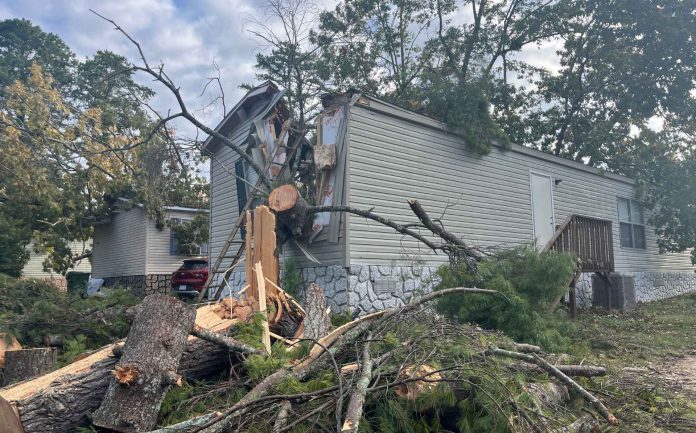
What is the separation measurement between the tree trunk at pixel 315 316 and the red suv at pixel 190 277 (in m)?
10.8

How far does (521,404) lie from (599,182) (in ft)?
45.7

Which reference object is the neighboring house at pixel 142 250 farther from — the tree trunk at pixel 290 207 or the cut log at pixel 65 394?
the cut log at pixel 65 394

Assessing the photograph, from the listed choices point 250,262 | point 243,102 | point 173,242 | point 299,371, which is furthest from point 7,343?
point 173,242

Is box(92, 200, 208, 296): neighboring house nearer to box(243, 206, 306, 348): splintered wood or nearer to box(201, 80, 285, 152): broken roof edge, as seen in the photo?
box(201, 80, 285, 152): broken roof edge

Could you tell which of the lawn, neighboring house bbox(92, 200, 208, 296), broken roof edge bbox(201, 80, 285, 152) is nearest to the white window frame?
the lawn

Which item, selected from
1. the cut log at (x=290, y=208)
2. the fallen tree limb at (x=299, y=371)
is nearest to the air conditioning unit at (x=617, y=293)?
the cut log at (x=290, y=208)

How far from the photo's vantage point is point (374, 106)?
9891 mm

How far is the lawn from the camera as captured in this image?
414 centimetres

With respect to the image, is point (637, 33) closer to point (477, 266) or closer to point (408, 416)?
point (477, 266)

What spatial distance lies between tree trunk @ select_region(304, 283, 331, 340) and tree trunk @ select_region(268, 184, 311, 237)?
3.42m

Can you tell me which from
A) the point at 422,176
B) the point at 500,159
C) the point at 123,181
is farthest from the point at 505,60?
the point at 123,181

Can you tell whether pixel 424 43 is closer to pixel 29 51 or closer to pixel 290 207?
pixel 290 207

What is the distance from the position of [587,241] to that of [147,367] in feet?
32.7

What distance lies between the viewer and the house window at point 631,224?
1619 centimetres
